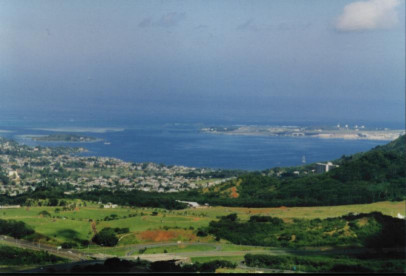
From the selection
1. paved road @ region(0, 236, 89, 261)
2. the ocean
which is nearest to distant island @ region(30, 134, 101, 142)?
the ocean

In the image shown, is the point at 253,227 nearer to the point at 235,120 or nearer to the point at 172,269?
the point at 172,269

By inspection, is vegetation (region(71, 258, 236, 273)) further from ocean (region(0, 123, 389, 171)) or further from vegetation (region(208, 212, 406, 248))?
ocean (region(0, 123, 389, 171))

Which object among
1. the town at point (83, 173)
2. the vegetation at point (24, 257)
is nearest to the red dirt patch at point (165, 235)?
the vegetation at point (24, 257)

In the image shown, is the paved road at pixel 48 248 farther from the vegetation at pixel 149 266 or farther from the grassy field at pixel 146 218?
the vegetation at pixel 149 266

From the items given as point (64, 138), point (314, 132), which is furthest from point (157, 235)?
point (314, 132)

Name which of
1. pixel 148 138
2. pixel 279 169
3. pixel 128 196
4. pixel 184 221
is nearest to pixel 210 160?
pixel 279 169

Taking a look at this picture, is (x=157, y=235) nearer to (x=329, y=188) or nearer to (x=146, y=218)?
(x=146, y=218)
